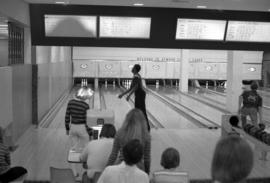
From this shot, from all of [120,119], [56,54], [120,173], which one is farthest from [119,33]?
[56,54]

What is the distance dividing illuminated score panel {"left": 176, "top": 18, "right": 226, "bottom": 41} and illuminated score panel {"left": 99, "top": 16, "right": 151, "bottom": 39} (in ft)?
1.93

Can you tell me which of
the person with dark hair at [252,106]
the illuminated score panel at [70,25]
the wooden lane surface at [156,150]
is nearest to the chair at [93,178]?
the wooden lane surface at [156,150]

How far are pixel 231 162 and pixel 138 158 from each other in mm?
1163

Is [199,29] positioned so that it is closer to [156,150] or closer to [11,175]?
[156,150]

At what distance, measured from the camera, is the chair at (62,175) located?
344 cm

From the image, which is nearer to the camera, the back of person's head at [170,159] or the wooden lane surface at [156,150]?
the back of person's head at [170,159]

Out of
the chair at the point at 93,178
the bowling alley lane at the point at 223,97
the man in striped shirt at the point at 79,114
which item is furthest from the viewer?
the bowling alley lane at the point at 223,97

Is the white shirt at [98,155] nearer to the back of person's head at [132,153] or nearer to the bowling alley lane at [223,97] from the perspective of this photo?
the back of person's head at [132,153]

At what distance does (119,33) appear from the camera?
734 centimetres

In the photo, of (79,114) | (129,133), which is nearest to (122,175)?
(129,133)

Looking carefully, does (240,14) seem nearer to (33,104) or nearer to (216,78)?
(33,104)

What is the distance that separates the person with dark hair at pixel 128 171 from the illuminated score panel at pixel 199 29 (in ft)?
16.2

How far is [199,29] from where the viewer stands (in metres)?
7.53

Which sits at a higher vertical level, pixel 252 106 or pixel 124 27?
pixel 124 27
